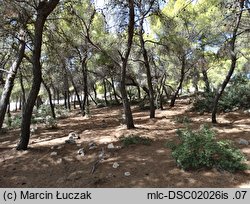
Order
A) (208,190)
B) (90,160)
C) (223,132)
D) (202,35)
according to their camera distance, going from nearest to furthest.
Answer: (208,190) < (90,160) < (223,132) < (202,35)

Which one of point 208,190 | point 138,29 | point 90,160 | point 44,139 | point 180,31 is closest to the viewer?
point 208,190

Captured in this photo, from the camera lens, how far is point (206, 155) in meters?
6.04

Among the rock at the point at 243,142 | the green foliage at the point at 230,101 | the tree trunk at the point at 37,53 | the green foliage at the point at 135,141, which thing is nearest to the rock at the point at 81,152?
the green foliage at the point at 135,141

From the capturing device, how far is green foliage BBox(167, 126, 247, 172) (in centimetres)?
591

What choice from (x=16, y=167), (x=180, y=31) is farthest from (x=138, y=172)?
(x=180, y=31)

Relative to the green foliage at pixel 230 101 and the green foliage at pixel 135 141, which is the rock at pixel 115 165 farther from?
the green foliage at pixel 230 101

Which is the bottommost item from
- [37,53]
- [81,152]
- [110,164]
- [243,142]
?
[110,164]

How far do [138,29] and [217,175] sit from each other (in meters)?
9.26

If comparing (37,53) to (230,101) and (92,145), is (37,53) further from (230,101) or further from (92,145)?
(230,101)

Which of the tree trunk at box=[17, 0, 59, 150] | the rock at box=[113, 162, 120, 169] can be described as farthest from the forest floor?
the tree trunk at box=[17, 0, 59, 150]

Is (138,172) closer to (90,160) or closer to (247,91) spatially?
(90,160)

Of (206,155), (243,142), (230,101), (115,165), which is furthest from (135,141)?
(230,101)

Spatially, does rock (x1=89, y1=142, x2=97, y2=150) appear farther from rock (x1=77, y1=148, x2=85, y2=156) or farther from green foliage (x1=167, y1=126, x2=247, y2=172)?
green foliage (x1=167, y1=126, x2=247, y2=172)

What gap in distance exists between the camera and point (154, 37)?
63.3 ft
